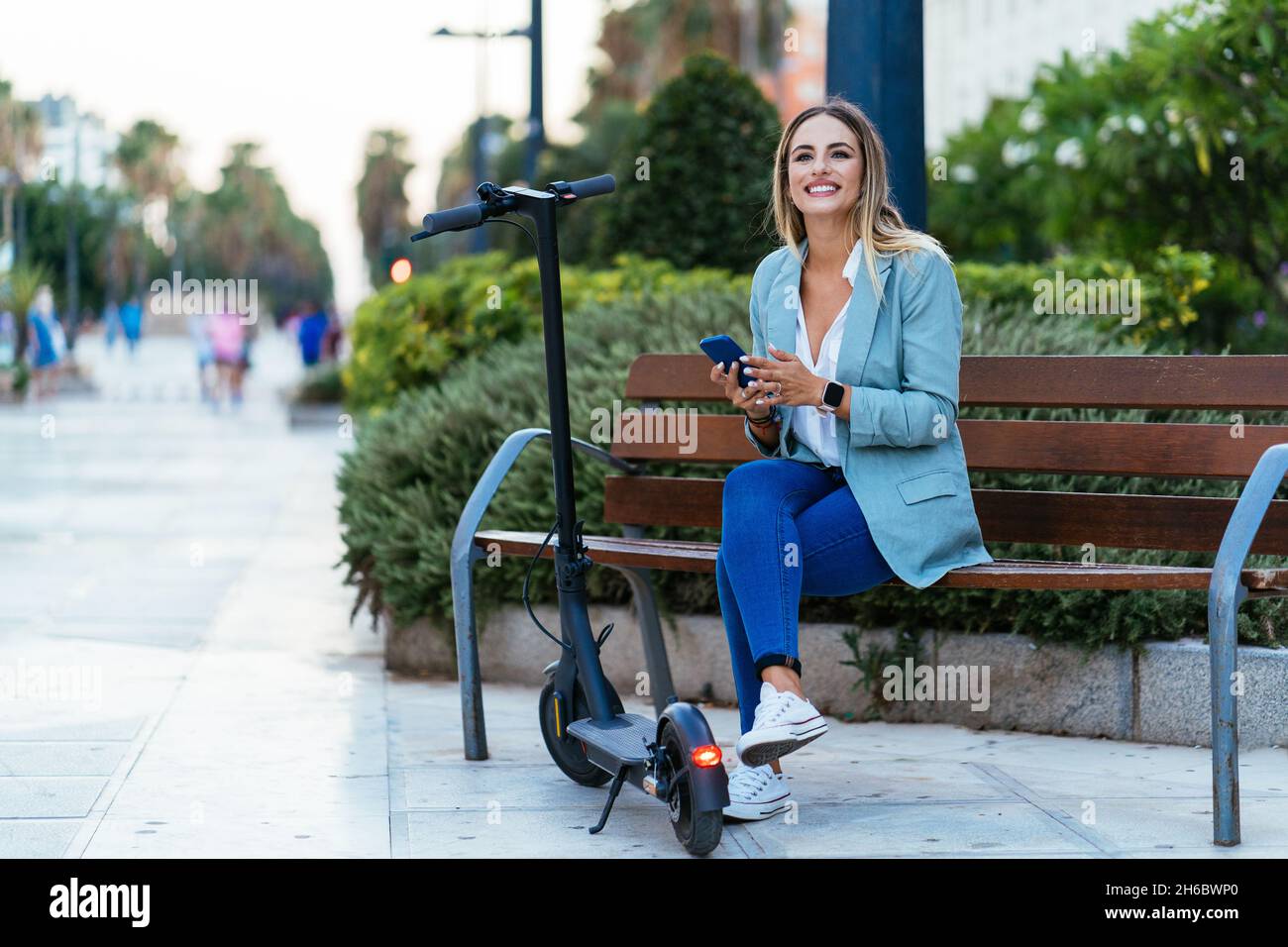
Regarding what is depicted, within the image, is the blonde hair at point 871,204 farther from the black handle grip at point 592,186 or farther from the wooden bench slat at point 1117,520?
the wooden bench slat at point 1117,520

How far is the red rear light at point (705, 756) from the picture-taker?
373 cm

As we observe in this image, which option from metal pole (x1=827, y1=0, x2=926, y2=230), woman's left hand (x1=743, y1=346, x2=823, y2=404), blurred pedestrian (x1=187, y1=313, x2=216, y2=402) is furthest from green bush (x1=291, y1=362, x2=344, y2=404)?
A: woman's left hand (x1=743, y1=346, x2=823, y2=404)

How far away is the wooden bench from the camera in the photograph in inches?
158

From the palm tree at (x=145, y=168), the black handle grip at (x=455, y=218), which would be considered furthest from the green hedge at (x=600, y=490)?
the palm tree at (x=145, y=168)

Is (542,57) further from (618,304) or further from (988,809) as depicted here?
(988,809)

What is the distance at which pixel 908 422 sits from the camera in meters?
4.08

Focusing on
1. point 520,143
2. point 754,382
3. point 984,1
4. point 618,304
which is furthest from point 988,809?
point 984,1

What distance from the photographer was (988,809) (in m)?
4.25

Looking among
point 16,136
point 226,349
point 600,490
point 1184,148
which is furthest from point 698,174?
point 16,136

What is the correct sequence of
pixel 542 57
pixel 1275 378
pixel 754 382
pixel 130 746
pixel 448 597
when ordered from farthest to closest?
pixel 542 57 < pixel 448 597 < pixel 130 746 < pixel 1275 378 < pixel 754 382

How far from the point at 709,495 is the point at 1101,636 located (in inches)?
46.3

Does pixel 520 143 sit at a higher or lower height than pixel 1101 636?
higher

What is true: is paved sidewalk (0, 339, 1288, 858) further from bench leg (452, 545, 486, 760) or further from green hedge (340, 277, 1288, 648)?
green hedge (340, 277, 1288, 648)

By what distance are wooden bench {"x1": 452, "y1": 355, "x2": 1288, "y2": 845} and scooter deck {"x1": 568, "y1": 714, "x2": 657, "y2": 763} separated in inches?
16.8
